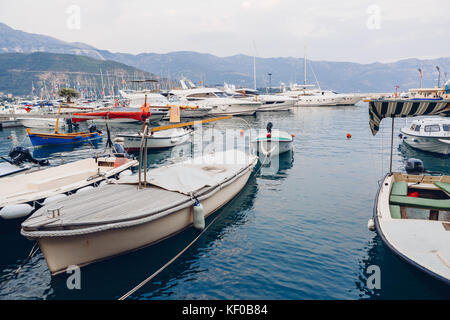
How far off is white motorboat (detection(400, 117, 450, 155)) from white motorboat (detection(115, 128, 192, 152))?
2214 cm

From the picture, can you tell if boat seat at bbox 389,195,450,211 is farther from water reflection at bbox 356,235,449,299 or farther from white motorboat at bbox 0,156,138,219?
white motorboat at bbox 0,156,138,219

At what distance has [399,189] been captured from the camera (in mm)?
11766

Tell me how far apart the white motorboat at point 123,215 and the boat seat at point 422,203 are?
6.84m

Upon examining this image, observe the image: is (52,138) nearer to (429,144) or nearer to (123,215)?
(123,215)

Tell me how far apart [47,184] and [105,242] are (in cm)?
656

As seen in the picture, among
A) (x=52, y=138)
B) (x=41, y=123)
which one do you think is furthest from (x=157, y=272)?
(x=41, y=123)

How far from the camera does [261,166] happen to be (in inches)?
891

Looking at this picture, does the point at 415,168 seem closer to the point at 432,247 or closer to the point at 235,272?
the point at 432,247

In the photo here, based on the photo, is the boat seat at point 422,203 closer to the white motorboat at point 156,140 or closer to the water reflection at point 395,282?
the water reflection at point 395,282

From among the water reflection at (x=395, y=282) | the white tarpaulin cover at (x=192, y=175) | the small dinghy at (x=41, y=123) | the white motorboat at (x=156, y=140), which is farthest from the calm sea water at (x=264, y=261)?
the small dinghy at (x=41, y=123)

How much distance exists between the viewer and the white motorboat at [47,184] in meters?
11.2

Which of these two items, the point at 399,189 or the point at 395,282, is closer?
the point at 395,282

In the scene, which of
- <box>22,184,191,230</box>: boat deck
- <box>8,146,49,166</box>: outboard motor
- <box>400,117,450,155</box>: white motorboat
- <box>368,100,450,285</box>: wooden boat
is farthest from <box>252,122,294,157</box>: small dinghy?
<box>8,146,49,166</box>: outboard motor
